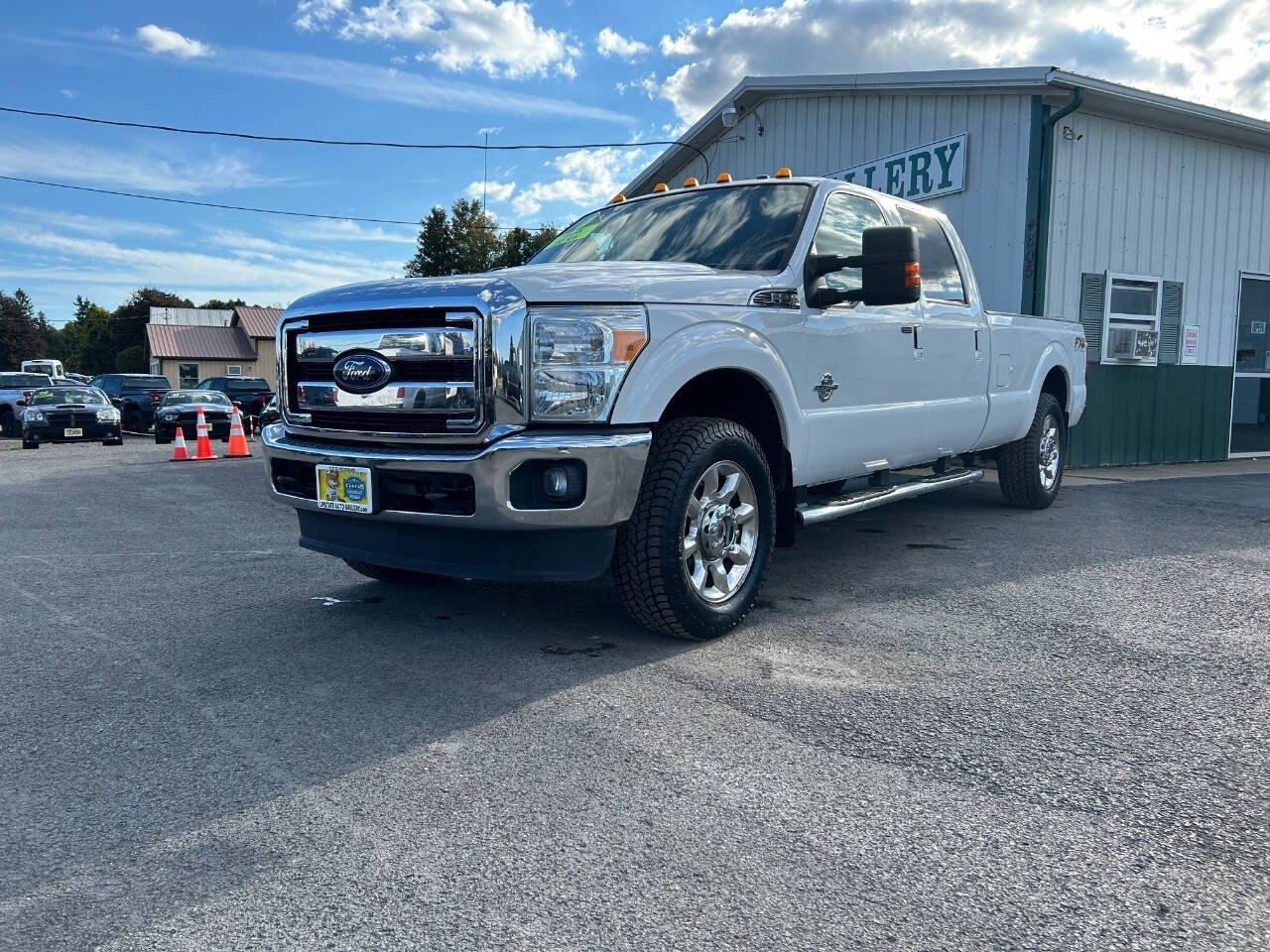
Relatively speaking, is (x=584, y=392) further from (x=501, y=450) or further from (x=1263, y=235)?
(x=1263, y=235)

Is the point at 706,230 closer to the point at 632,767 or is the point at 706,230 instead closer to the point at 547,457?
the point at 547,457

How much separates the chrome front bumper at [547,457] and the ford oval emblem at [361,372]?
0.38m

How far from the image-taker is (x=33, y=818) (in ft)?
8.35

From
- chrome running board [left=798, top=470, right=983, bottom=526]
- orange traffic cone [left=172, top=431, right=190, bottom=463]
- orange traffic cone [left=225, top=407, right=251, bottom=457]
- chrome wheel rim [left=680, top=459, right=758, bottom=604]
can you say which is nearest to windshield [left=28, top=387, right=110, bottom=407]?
orange traffic cone [left=172, top=431, right=190, bottom=463]

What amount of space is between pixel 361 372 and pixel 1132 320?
1061 centimetres

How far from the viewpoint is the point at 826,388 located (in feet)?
15.8

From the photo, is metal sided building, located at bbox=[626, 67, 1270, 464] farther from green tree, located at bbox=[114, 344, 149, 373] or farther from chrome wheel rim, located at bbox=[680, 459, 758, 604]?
green tree, located at bbox=[114, 344, 149, 373]

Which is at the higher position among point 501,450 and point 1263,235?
point 1263,235

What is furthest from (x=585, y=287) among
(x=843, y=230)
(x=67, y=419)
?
(x=67, y=419)

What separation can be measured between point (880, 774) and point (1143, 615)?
2441mm

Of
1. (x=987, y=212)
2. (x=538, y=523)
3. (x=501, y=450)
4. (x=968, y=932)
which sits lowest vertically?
(x=968, y=932)

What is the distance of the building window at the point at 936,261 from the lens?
604cm

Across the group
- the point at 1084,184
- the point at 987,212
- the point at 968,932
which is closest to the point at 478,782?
the point at 968,932

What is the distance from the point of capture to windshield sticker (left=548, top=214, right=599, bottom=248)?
19.3 feet
